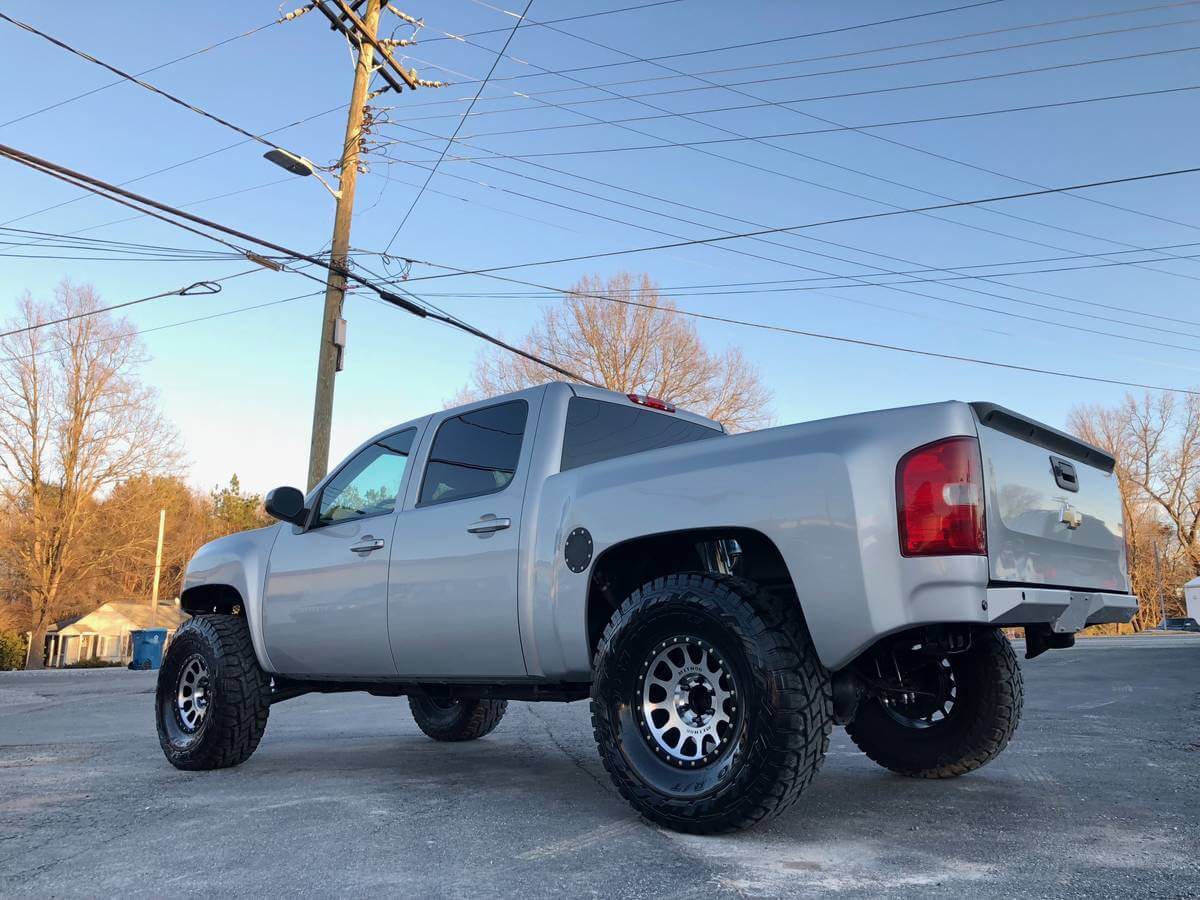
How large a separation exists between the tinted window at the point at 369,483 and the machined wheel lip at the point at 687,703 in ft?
7.03

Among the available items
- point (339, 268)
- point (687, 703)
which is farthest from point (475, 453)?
point (339, 268)

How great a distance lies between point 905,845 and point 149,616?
56136 millimetres

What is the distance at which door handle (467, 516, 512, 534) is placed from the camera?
15.0ft

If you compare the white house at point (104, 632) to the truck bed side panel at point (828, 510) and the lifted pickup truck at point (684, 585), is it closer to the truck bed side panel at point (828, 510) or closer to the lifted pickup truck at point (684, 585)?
the lifted pickup truck at point (684, 585)

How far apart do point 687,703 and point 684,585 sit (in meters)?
0.47

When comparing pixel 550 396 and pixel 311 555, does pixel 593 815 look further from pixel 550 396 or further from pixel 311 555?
pixel 311 555

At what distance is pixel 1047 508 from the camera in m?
3.82

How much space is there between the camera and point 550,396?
491cm

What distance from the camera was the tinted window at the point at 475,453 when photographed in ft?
16.0

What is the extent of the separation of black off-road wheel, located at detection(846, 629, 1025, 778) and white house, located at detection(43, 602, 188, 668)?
5053cm

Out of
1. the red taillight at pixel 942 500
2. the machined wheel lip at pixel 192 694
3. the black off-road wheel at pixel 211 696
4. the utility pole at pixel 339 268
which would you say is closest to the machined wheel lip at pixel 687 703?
the red taillight at pixel 942 500

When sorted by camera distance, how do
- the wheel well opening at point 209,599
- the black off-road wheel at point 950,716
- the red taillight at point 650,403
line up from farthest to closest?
the wheel well opening at point 209,599
the red taillight at point 650,403
the black off-road wheel at point 950,716

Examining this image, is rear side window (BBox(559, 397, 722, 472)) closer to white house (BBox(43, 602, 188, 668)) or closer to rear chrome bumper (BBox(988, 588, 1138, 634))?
rear chrome bumper (BBox(988, 588, 1138, 634))

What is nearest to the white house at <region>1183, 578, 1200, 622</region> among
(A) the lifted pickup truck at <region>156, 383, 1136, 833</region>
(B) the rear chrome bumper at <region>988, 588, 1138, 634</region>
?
(A) the lifted pickup truck at <region>156, 383, 1136, 833</region>
